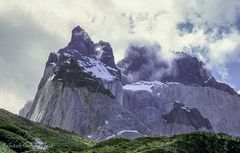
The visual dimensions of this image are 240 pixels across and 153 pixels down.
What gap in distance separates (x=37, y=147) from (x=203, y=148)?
62763 mm

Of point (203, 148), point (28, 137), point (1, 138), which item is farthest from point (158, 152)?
point (28, 137)

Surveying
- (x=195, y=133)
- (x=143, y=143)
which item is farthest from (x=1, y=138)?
(x=195, y=133)

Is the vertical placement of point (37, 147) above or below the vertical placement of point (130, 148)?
above

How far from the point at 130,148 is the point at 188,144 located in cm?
922

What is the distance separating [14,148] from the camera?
116m

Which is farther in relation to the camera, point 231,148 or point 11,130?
point 11,130

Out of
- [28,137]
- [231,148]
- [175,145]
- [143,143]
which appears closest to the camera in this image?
[175,145]

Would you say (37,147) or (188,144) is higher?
(37,147)

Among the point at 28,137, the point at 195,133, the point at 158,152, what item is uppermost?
the point at 28,137

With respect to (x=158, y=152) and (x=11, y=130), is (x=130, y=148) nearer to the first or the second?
(x=158, y=152)

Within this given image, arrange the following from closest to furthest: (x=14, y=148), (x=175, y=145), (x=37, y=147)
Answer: (x=175, y=145) → (x=14, y=148) → (x=37, y=147)

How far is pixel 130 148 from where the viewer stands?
77.4 meters

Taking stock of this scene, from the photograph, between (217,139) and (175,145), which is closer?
(175,145)

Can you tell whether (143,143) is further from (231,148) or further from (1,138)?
(1,138)
